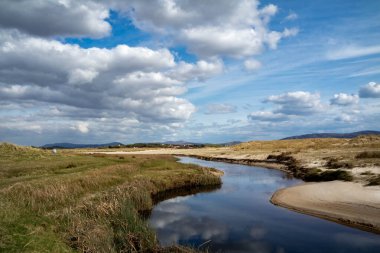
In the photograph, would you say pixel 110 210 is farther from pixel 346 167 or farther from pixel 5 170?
pixel 346 167

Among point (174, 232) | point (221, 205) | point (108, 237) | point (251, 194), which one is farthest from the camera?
point (251, 194)

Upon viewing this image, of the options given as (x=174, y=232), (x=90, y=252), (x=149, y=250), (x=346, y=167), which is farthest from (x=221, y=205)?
(x=346, y=167)

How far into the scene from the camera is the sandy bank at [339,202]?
2621cm

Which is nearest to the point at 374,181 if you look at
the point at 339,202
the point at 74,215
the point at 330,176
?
the point at 339,202

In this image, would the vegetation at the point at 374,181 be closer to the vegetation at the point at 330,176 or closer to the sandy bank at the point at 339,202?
the sandy bank at the point at 339,202

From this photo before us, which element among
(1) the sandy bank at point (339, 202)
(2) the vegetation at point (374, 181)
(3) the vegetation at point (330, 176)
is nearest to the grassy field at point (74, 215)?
(1) the sandy bank at point (339, 202)

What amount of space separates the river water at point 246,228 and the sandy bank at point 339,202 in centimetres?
97

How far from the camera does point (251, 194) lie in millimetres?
42125

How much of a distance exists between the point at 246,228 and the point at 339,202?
34.7ft

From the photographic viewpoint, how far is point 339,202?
31.6 metres

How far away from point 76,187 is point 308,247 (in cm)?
1836

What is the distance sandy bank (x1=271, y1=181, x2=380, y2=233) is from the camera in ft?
86.0

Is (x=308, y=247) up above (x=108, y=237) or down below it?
below

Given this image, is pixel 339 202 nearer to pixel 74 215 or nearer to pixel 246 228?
pixel 246 228
